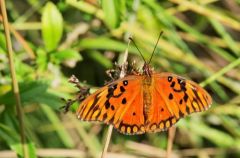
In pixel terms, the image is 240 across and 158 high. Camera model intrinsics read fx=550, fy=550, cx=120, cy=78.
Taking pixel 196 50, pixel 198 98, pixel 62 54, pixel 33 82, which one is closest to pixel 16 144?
pixel 33 82

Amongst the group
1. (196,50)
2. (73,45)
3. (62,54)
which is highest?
(196,50)

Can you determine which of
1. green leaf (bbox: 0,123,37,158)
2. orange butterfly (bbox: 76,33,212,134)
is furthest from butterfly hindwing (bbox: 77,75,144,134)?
green leaf (bbox: 0,123,37,158)

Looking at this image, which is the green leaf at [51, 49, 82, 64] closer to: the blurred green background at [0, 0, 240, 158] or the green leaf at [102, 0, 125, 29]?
the blurred green background at [0, 0, 240, 158]

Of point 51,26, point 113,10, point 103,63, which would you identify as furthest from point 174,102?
point 103,63

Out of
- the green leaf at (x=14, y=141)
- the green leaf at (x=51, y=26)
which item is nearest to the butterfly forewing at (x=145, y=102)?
the green leaf at (x=14, y=141)

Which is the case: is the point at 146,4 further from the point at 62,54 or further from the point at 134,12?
the point at 62,54

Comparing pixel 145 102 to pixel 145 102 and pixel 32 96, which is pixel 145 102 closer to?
pixel 145 102

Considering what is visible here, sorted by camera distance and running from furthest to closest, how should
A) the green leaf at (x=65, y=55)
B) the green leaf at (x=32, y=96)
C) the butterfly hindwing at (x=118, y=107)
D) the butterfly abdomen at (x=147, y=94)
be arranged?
the green leaf at (x=65, y=55), the green leaf at (x=32, y=96), the butterfly abdomen at (x=147, y=94), the butterfly hindwing at (x=118, y=107)

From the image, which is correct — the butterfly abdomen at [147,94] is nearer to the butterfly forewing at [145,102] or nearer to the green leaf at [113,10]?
the butterfly forewing at [145,102]
